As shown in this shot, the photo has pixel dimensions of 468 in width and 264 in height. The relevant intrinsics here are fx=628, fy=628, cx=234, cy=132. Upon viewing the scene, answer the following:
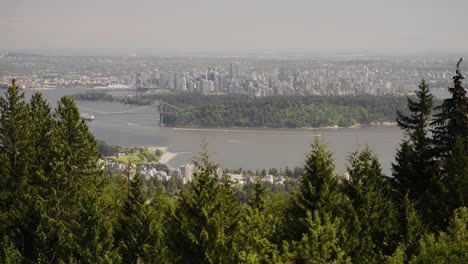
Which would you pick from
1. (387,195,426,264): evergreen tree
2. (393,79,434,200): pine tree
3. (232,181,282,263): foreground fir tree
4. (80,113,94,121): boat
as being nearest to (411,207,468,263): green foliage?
(387,195,426,264): evergreen tree

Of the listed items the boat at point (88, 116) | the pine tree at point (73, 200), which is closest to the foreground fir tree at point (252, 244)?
the pine tree at point (73, 200)

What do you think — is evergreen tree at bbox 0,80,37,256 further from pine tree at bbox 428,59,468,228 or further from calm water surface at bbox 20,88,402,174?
calm water surface at bbox 20,88,402,174

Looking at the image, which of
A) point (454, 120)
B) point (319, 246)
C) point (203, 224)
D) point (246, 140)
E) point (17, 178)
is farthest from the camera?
point (246, 140)

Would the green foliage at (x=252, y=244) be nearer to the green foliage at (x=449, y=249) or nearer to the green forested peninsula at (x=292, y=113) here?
the green foliage at (x=449, y=249)

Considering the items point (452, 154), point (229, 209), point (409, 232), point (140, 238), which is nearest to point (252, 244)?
point (229, 209)

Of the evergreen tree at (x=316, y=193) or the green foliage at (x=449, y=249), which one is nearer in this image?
the green foliage at (x=449, y=249)

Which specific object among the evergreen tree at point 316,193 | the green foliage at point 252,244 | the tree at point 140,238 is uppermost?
the evergreen tree at point 316,193

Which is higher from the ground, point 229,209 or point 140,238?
point 229,209

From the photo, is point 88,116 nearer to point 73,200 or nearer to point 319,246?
point 73,200
